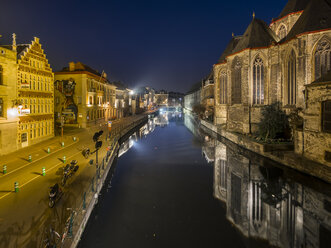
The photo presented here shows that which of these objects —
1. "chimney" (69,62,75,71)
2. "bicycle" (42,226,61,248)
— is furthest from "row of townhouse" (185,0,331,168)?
"chimney" (69,62,75,71)

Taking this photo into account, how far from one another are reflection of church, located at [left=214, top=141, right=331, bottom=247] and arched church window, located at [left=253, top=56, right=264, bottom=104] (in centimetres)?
1485

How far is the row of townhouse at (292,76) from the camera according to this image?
1659cm

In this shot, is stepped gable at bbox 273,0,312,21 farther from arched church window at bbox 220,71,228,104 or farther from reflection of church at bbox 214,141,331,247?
reflection of church at bbox 214,141,331,247

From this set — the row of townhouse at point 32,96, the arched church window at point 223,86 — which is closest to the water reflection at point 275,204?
the row of townhouse at point 32,96

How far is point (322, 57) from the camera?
77.4 feet

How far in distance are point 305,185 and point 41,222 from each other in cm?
1608

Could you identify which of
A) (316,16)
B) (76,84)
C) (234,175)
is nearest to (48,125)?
(76,84)

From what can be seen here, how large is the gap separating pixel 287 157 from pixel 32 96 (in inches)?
1034

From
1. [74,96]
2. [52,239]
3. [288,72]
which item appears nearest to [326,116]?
[288,72]

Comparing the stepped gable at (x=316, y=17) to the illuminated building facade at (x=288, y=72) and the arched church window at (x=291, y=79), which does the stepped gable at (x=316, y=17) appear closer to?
the illuminated building facade at (x=288, y=72)

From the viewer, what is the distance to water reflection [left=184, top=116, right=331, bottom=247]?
9805mm

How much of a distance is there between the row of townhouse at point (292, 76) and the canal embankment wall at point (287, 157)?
2.77ft

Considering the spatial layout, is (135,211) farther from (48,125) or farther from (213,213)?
(48,125)

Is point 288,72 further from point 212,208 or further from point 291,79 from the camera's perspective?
point 212,208
